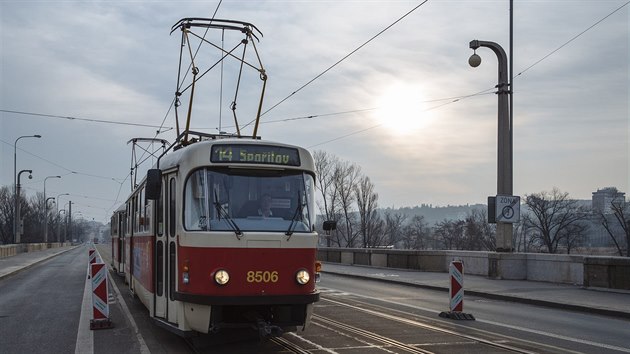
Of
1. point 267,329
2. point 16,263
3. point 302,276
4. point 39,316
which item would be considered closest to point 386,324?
point 302,276

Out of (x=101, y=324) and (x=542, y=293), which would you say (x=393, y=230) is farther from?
(x=101, y=324)

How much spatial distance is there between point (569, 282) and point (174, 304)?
15203 mm

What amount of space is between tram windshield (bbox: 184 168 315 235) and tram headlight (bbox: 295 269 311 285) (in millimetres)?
570

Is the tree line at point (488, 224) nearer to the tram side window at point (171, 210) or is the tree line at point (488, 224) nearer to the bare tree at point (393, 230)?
the bare tree at point (393, 230)

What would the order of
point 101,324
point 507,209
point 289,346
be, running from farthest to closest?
1. point 507,209
2. point 101,324
3. point 289,346

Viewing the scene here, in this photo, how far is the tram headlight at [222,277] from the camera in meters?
8.00

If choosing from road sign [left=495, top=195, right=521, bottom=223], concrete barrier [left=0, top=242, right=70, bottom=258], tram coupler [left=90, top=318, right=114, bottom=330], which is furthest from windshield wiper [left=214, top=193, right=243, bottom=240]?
concrete barrier [left=0, top=242, right=70, bottom=258]

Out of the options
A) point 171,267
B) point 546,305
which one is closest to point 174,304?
point 171,267

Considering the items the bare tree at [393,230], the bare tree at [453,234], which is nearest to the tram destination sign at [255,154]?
the bare tree at [393,230]

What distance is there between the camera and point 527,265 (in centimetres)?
2202

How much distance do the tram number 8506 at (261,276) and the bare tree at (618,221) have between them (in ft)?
213

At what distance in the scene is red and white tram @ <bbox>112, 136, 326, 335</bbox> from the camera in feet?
26.4

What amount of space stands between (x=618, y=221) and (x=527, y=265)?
55515 millimetres

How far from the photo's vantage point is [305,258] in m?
8.49
